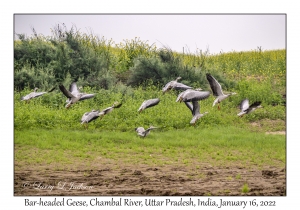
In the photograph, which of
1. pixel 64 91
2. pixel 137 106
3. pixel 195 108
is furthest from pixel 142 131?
pixel 64 91

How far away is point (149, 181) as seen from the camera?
341 inches

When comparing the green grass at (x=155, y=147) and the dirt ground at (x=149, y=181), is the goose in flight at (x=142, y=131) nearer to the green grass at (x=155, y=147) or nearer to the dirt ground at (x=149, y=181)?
the green grass at (x=155, y=147)

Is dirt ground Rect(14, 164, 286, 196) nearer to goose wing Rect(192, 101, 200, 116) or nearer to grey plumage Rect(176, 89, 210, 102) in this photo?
grey plumage Rect(176, 89, 210, 102)

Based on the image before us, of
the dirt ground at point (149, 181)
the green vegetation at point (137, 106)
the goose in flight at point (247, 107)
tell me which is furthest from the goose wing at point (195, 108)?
the dirt ground at point (149, 181)

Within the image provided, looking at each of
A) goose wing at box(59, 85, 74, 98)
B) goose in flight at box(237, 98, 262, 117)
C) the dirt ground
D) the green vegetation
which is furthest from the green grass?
goose wing at box(59, 85, 74, 98)

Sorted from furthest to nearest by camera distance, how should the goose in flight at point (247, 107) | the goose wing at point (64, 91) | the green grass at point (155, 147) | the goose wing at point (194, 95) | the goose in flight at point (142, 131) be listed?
the goose in flight at point (142, 131), the goose in flight at point (247, 107), the goose wing at point (194, 95), the green grass at point (155, 147), the goose wing at point (64, 91)

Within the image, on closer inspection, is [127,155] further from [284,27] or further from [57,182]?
[284,27]

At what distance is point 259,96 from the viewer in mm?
13312

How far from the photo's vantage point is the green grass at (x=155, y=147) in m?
9.98

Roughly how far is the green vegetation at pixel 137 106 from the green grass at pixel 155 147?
2 cm
